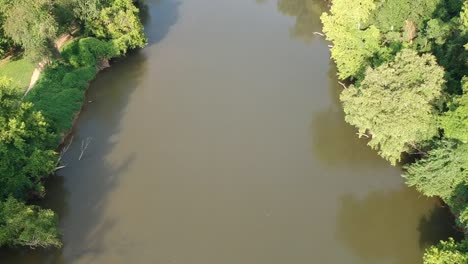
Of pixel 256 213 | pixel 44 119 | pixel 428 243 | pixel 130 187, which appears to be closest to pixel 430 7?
pixel 428 243

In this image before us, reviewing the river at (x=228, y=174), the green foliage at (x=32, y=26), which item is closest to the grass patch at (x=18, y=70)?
the green foliage at (x=32, y=26)

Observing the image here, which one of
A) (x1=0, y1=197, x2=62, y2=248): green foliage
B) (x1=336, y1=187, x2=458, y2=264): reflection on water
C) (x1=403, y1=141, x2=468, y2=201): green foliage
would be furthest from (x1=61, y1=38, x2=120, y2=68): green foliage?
(x1=403, y1=141, x2=468, y2=201): green foliage

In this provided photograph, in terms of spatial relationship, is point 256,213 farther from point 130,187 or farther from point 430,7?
point 430,7

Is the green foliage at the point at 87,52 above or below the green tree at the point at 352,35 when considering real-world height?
below

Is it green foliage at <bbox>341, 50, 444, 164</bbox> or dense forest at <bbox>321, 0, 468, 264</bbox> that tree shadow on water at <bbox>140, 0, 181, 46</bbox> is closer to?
dense forest at <bbox>321, 0, 468, 264</bbox>

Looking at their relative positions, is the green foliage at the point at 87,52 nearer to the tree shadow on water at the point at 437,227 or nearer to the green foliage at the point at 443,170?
the green foliage at the point at 443,170
